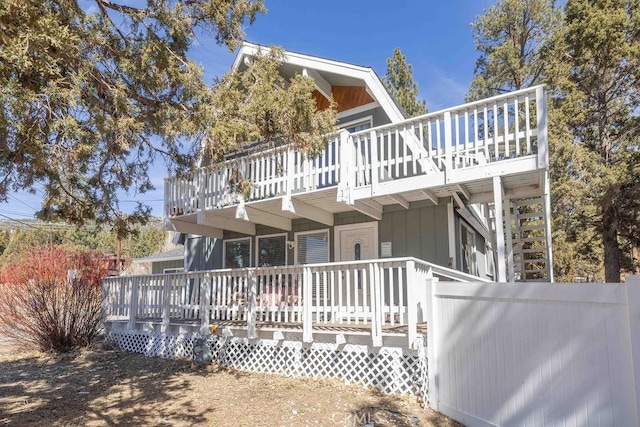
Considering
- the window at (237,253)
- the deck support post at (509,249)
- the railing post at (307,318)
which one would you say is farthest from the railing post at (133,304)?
the deck support post at (509,249)

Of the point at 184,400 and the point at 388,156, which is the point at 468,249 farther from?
the point at 184,400

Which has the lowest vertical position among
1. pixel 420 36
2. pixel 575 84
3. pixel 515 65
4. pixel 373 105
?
pixel 373 105

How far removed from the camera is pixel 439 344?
530cm

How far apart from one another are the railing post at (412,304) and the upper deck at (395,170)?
200 cm

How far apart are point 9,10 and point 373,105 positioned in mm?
7273

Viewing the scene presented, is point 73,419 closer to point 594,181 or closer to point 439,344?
point 439,344

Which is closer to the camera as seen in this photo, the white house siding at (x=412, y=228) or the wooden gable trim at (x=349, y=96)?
the white house siding at (x=412, y=228)

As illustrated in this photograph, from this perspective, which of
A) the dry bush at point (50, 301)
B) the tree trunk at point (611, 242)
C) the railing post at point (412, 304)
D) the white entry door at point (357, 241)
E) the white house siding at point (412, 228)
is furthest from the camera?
the tree trunk at point (611, 242)

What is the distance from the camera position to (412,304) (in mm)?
5488

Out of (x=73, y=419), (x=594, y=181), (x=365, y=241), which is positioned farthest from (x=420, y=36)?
(x=73, y=419)

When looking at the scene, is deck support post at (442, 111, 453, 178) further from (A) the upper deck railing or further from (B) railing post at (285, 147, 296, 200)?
(B) railing post at (285, 147, 296, 200)

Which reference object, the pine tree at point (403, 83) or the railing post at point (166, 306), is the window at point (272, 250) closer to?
the railing post at point (166, 306)

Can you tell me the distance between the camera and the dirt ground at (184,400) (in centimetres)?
498

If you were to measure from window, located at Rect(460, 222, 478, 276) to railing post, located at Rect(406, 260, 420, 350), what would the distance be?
3622mm
